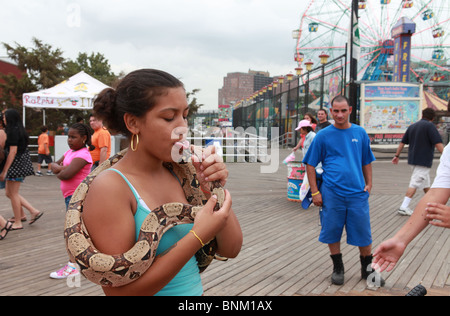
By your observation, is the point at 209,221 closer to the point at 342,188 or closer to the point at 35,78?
the point at 342,188

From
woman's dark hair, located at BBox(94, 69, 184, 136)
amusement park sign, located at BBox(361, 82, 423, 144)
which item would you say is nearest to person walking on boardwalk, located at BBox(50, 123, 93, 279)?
woman's dark hair, located at BBox(94, 69, 184, 136)

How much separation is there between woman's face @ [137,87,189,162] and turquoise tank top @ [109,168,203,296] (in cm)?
19

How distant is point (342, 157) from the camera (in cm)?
429

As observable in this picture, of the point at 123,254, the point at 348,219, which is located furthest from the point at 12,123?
the point at 123,254

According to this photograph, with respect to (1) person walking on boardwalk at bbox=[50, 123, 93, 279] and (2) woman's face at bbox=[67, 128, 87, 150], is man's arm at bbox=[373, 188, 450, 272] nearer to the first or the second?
(1) person walking on boardwalk at bbox=[50, 123, 93, 279]

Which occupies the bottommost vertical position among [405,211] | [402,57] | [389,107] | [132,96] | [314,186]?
[405,211]

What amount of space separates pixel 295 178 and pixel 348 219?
4.23 m

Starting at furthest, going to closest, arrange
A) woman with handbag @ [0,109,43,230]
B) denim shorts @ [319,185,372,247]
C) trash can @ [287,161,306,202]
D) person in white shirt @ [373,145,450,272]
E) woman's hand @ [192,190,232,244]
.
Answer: trash can @ [287,161,306,202] < woman with handbag @ [0,109,43,230] < denim shorts @ [319,185,372,247] < person in white shirt @ [373,145,450,272] < woman's hand @ [192,190,232,244]

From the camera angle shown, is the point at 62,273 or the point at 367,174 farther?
the point at 367,174

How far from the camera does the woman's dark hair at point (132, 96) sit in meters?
1.52

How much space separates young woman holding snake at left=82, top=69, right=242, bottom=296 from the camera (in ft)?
4.66

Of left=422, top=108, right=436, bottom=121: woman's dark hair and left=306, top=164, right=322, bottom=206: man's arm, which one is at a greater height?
left=422, top=108, right=436, bottom=121: woman's dark hair
